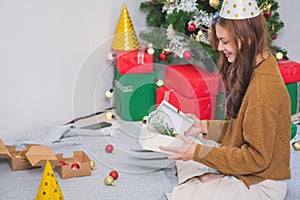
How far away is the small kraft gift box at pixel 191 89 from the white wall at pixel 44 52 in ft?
0.72

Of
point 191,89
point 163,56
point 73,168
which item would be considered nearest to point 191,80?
point 191,89

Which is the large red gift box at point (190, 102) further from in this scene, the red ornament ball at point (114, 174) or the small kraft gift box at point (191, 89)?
the red ornament ball at point (114, 174)

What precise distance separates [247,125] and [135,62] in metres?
0.52

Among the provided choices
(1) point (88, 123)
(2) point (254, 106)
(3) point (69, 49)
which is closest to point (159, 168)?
(1) point (88, 123)

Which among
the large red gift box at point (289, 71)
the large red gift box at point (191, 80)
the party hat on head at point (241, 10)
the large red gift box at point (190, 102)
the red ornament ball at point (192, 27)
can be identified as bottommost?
the large red gift box at point (289, 71)

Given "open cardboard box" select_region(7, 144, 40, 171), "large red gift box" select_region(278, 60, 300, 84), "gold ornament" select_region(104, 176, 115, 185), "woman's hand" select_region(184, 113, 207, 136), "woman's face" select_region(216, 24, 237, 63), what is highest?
"woman's face" select_region(216, 24, 237, 63)

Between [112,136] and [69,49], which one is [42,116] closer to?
[69,49]

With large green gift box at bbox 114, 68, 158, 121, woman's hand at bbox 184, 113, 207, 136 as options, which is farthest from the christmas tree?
woman's hand at bbox 184, 113, 207, 136

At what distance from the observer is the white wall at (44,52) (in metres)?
1.82

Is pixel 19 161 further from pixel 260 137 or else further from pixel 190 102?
pixel 260 137

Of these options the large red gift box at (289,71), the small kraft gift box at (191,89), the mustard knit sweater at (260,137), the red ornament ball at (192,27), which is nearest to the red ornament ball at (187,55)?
the small kraft gift box at (191,89)

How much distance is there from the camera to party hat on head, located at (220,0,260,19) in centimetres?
124

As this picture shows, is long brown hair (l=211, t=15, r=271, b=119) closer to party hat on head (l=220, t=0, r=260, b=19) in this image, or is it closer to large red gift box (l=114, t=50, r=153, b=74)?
party hat on head (l=220, t=0, r=260, b=19)

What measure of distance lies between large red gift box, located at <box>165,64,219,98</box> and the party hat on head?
205 millimetres
